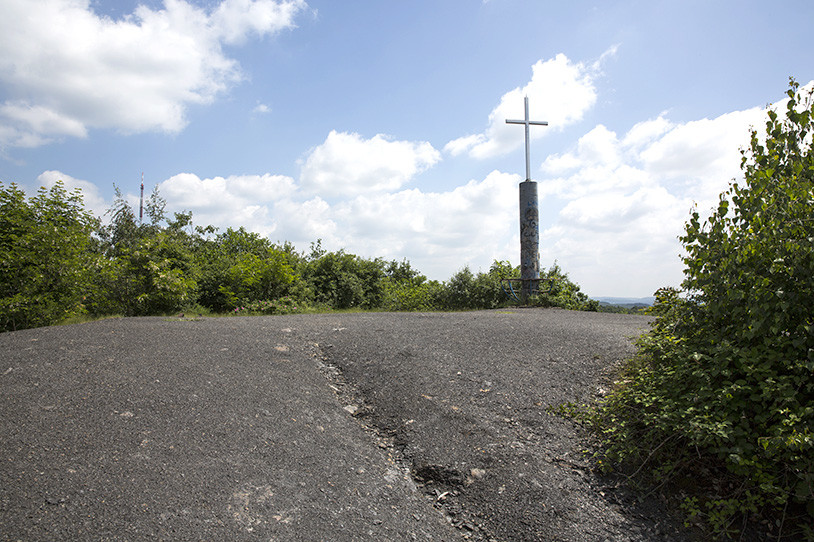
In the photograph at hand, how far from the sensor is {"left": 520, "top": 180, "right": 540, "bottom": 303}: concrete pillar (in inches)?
460

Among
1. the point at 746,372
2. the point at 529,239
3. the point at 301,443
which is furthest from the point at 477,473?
the point at 529,239

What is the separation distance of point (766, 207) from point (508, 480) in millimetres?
2485

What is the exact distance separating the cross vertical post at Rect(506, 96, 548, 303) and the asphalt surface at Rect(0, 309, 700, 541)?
21.0 ft

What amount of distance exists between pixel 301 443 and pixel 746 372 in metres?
2.98

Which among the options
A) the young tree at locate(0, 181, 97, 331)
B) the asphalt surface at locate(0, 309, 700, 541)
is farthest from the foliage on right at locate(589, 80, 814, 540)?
the young tree at locate(0, 181, 97, 331)

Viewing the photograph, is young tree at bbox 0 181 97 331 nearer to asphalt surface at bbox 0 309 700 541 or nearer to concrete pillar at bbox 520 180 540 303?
asphalt surface at bbox 0 309 700 541

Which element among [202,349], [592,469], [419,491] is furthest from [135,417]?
[592,469]

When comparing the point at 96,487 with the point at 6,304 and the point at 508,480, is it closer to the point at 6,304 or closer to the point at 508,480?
the point at 508,480

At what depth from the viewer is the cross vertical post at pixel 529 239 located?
11.7 meters

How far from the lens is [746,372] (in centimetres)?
272

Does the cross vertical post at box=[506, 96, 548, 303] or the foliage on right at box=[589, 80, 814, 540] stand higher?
the cross vertical post at box=[506, 96, 548, 303]

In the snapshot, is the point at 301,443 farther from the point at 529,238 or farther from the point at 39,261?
the point at 529,238

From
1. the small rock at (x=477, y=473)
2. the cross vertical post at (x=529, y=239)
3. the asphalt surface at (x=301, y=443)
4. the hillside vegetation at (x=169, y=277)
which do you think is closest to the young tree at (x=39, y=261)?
the hillside vegetation at (x=169, y=277)

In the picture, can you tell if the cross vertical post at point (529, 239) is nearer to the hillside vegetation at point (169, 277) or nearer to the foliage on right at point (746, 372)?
the hillside vegetation at point (169, 277)
